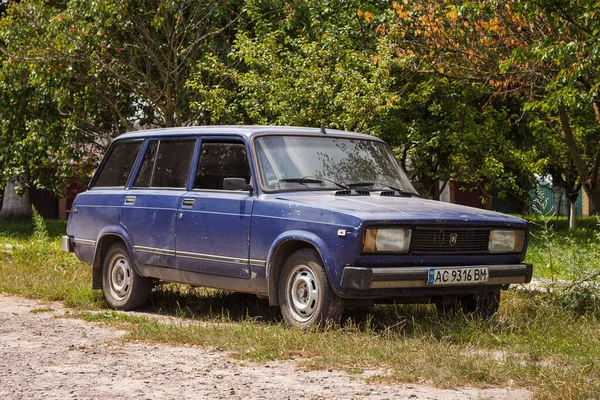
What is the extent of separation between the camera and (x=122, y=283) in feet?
35.2

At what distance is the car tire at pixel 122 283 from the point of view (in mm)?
10508

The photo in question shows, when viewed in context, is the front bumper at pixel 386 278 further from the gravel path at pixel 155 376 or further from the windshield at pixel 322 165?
the windshield at pixel 322 165

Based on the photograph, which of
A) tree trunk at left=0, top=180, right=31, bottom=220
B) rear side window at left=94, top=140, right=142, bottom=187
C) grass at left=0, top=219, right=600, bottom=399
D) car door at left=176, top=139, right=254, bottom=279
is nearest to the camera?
grass at left=0, top=219, right=600, bottom=399

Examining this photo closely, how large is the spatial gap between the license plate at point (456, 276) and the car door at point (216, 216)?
1712 mm

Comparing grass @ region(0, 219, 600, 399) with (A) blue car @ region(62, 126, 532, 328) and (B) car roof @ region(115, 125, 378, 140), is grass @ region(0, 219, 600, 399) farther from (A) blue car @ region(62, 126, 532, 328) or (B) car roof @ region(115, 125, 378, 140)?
(B) car roof @ region(115, 125, 378, 140)

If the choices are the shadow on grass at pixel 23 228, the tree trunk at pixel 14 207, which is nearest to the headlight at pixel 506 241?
the shadow on grass at pixel 23 228

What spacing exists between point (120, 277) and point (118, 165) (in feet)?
4.13

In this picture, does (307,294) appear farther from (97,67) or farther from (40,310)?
(97,67)

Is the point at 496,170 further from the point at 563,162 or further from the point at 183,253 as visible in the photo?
the point at 183,253

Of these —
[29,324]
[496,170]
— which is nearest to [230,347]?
[29,324]

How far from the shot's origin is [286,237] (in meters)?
8.48

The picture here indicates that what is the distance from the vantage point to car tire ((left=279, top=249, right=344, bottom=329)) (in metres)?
8.22

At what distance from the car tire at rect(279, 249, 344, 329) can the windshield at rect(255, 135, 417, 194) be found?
0.83m

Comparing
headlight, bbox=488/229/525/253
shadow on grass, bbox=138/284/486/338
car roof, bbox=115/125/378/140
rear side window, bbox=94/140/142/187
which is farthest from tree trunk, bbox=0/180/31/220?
headlight, bbox=488/229/525/253
